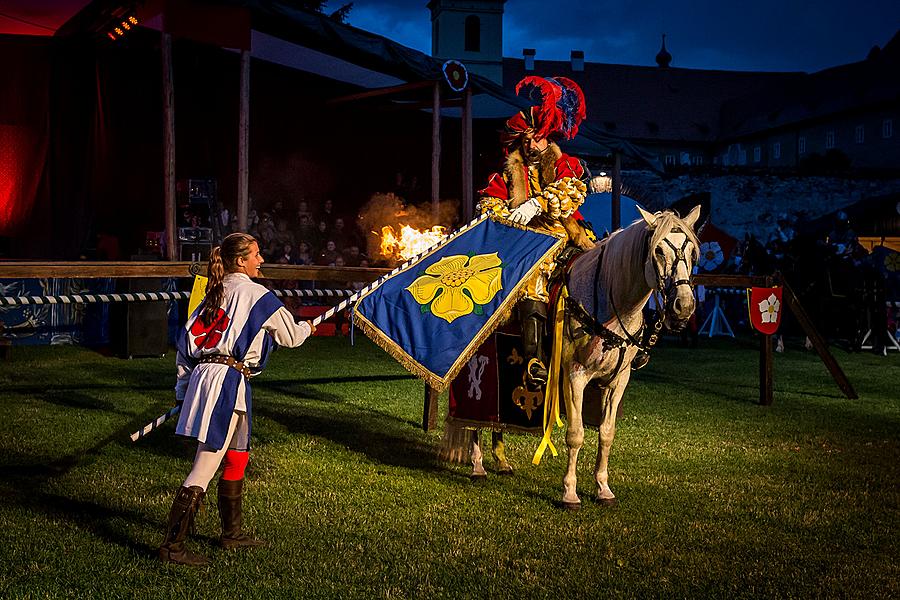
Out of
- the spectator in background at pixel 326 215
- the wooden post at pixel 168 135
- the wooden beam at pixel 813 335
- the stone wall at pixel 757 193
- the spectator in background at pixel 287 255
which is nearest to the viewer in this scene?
the wooden beam at pixel 813 335

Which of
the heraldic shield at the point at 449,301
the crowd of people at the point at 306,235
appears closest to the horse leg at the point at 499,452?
the heraldic shield at the point at 449,301

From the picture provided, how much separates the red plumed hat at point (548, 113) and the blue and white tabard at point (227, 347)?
100.0 inches

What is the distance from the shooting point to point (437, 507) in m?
5.30

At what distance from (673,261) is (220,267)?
7.75 feet

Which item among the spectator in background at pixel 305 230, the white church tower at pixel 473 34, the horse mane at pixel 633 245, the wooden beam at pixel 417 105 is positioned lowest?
the horse mane at pixel 633 245

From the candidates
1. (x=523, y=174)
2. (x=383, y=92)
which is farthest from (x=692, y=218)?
(x=383, y=92)

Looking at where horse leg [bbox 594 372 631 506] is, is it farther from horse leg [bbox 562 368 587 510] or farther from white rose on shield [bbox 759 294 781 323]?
white rose on shield [bbox 759 294 781 323]

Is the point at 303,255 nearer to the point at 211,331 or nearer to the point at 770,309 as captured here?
the point at 770,309

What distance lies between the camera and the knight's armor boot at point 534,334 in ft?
18.4

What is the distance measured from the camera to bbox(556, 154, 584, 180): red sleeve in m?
5.96

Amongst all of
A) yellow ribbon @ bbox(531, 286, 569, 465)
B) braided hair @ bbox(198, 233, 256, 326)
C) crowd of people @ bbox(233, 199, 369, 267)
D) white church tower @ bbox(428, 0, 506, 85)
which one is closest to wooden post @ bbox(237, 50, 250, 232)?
crowd of people @ bbox(233, 199, 369, 267)

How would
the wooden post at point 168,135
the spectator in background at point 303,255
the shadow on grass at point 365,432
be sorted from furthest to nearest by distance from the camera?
the spectator in background at point 303,255, the wooden post at point 168,135, the shadow on grass at point 365,432

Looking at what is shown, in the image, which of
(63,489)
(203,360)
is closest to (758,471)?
(203,360)

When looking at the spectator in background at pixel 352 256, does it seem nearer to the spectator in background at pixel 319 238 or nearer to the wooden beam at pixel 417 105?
the spectator in background at pixel 319 238
